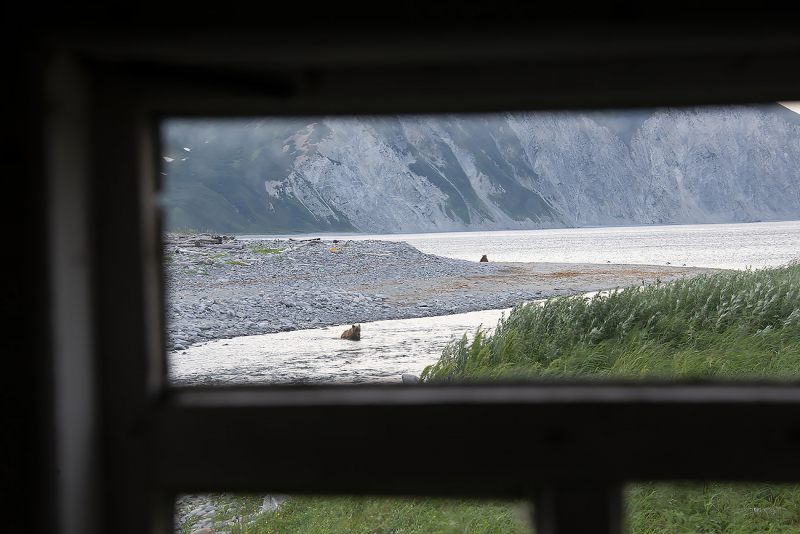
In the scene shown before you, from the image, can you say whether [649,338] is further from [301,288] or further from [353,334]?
[301,288]

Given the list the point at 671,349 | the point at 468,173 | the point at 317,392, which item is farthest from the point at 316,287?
the point at 468,173

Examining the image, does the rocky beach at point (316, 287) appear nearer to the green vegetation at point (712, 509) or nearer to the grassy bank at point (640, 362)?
the grassy bank at point (640, 362)

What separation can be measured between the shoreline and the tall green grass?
4.74 metres

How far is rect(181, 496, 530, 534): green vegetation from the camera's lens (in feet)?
11.5

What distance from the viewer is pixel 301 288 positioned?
69.4 feet

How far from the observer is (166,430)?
663 millimetres

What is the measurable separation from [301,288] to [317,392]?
2086cm

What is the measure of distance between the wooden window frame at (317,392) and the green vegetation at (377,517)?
2.97m

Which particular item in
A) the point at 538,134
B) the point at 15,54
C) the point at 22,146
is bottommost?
the point at 22,146

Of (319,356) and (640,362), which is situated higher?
(640,362)

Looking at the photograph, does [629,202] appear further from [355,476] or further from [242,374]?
[355,476]

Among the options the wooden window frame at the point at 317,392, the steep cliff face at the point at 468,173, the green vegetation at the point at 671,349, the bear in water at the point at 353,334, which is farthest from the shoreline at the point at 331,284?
the steep cliff face at the point at 468,173

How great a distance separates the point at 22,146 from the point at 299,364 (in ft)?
34.6

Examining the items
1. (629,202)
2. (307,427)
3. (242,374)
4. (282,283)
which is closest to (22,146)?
(307,427)
